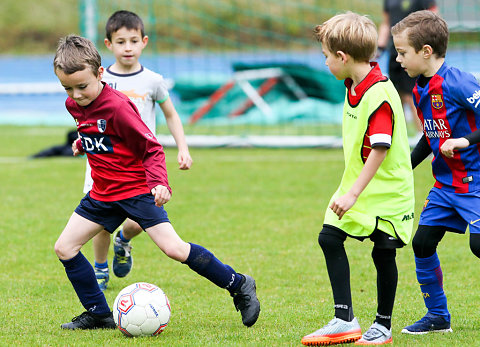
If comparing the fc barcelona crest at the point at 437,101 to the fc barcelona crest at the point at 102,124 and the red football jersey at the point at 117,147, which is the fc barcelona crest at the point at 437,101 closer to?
the red football jersey at the point at 117,147

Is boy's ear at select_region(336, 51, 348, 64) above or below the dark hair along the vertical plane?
above

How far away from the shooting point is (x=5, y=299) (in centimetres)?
464

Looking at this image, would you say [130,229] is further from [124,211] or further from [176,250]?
[176,250]

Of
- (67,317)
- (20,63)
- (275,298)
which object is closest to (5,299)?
(67,317)

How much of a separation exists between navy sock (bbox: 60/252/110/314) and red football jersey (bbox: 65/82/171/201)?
356mm

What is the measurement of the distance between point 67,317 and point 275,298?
1.23 metres

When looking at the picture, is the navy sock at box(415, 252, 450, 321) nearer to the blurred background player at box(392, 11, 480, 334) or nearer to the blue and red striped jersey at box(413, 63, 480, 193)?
the blurred background player at box(392, 11, 480, 334)

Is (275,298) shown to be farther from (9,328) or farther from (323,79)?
(323,79)

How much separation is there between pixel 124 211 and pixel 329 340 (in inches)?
48.7

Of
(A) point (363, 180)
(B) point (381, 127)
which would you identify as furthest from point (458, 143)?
(A) point (363, 180)

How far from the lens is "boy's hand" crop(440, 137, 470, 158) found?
358 cm

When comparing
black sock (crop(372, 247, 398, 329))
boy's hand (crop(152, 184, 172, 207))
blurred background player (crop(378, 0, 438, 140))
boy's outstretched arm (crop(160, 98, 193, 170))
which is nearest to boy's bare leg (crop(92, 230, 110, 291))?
boy's outstretched arm (crop(160, 98, 193, 170))

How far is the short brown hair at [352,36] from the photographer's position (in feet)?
11.4

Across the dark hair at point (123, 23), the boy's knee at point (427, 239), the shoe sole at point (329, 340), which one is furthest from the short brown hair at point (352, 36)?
the dark hair at point (123, 23)
